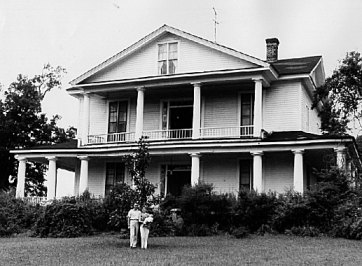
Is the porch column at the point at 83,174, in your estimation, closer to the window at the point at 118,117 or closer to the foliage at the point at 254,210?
the window at the point at 118,117

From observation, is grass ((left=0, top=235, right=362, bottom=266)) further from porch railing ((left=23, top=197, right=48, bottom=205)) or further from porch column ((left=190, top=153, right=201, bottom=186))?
porch railing ((left=23, top=197, right=48, bottom=205))

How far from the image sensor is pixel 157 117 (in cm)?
3156

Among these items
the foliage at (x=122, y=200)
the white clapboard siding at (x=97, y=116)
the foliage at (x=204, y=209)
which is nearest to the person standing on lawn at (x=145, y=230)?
the foliage at (x=122, y=200)

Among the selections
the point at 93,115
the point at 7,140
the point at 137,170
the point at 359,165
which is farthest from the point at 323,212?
the point at 7,140

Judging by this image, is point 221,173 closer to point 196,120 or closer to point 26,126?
point 196,120

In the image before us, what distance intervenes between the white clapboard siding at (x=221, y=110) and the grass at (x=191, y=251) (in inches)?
358

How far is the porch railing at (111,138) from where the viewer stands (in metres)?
31.5

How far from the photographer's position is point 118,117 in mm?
32469

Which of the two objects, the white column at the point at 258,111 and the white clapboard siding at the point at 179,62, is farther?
the white clapboard siding at the point at 179,62

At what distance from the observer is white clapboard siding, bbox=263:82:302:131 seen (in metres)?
29.0

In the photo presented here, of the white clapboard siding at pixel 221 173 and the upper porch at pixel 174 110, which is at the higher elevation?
the upper porch at pixel 174 110

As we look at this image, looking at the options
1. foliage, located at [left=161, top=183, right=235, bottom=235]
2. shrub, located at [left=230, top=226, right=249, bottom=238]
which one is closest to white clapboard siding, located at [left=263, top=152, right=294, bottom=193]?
foliage, located at [left=161, top=183, right=235, bottom=235]

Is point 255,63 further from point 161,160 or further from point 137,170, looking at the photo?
point 137,170

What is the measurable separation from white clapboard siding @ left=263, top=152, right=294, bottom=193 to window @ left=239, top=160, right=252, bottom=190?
69cm
